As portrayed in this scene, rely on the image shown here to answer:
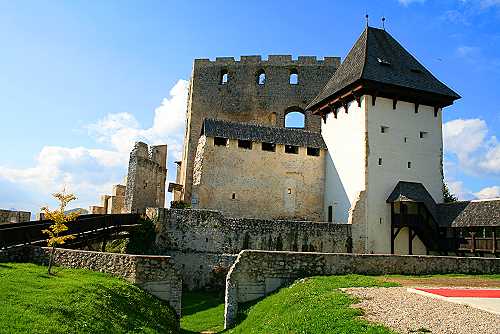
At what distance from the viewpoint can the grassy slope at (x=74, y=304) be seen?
8453mm

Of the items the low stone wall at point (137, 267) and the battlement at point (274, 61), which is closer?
the low stone wall at point (137, 267)

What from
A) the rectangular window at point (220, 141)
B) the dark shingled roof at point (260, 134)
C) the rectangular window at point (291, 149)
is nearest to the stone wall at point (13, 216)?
the dark shingled roof at point (260, 134)

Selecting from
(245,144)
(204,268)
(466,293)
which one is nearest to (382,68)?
(245,144)

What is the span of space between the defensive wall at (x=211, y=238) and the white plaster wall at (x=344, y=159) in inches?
157

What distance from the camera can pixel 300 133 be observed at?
29.0m

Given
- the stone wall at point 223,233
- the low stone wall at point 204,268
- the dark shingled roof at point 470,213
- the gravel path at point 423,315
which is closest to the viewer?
the gravel path at point 423,315

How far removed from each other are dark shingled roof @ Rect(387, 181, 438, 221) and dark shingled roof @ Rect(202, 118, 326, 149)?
580 cm

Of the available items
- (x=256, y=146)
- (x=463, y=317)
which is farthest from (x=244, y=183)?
(x=463, y=317)

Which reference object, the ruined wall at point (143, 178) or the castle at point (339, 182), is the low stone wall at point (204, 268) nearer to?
the castle at point (339, 182)

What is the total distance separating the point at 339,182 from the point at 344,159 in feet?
4.51

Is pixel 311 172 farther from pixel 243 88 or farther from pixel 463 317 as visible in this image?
pixel 463 317

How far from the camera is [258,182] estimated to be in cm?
2688

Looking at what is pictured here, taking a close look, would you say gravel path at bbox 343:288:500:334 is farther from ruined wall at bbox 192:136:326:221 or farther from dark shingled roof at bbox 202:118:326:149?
dark shingled roof at bbox 202:118:326:149

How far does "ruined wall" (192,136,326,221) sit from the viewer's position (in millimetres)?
26109
